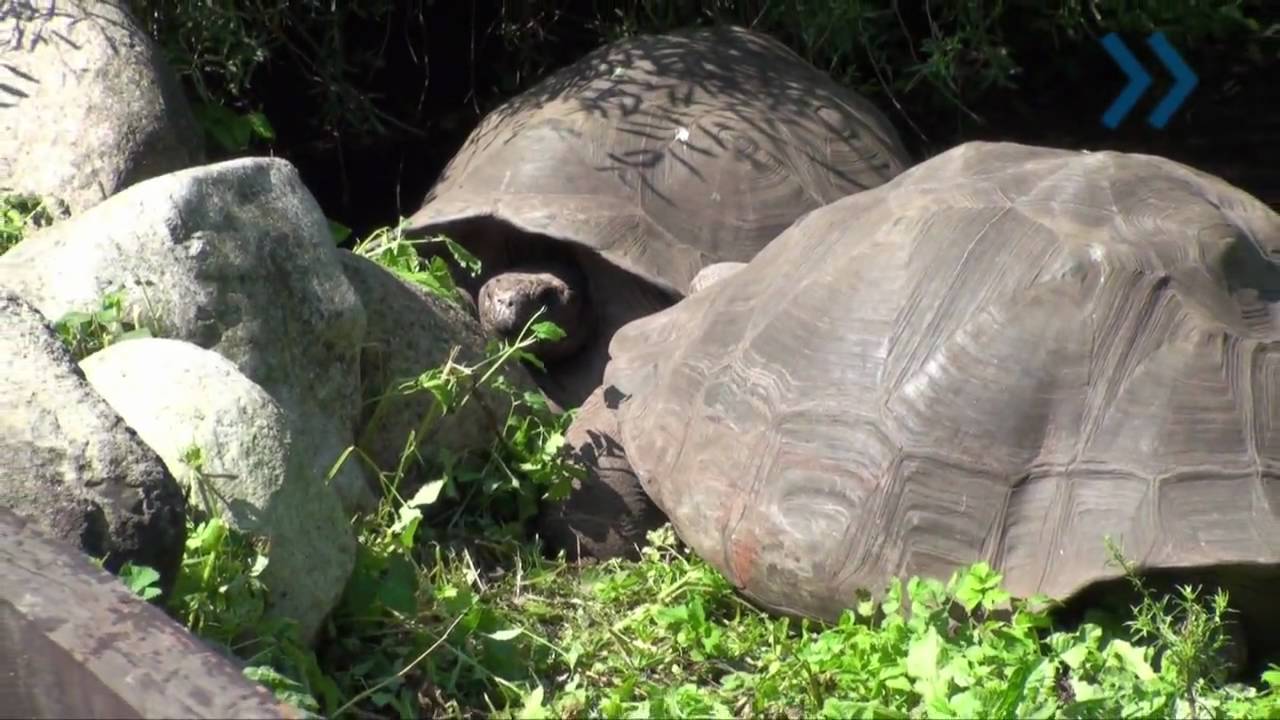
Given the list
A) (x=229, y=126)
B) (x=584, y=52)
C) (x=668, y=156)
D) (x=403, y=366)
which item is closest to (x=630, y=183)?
→ (x=668, y=156)

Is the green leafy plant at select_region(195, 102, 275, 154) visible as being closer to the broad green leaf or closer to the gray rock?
the gray rock

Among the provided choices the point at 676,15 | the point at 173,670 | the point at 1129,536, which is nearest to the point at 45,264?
the point at 173,670

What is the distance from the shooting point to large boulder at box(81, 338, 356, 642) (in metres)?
2.84

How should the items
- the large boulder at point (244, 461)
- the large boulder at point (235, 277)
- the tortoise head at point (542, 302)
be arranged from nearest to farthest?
the large boulder at point (244, 461), the large boulder at point (235, 277), the tortoise head at point (542, 302)

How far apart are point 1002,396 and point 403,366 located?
54.8 inches

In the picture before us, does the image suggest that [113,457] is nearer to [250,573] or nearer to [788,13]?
[250,573]

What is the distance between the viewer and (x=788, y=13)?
5.91 meters

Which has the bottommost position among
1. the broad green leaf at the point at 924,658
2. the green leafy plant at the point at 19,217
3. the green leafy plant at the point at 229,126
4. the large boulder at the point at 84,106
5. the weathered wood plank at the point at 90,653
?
the broad green leaf at the point at 924,658

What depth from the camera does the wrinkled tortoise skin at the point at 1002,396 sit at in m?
3.05

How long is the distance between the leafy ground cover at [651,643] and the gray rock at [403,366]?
163 mm

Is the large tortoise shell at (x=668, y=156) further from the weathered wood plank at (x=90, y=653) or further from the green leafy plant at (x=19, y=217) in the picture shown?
the weathered wood plank at (x=90, y=653)

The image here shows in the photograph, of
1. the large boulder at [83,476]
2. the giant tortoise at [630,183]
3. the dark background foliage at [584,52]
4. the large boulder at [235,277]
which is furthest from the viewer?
the dark background foliage at [584,52]

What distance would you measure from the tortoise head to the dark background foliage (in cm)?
121

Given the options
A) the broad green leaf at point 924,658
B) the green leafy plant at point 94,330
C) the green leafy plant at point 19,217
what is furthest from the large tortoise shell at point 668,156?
the broad green leaf at point 924,658
